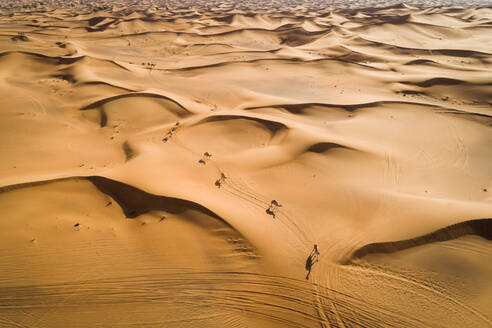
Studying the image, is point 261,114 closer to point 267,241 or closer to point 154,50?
point 267,241

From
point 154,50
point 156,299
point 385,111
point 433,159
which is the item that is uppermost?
point 154,50

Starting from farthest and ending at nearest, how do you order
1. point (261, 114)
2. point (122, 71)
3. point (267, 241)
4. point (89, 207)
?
Result: point (122, 71), point (261, 114), point (89, 207), point (267, 241)

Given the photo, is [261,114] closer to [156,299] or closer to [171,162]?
[171,162]

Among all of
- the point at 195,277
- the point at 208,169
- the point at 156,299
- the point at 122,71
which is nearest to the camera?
the point at 156,299

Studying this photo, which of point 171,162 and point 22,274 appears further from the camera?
point 171,162

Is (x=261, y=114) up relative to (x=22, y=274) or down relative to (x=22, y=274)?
up

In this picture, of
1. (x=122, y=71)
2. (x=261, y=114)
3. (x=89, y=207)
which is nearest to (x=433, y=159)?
(x=261, y=114)

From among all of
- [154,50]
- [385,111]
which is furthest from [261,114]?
[154,50]
